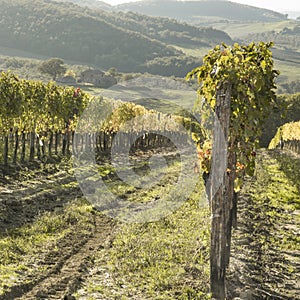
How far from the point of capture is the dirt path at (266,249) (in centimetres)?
1093

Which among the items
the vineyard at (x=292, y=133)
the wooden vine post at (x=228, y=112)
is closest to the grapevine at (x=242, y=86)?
the wooden vine post at (x=228, y=112)

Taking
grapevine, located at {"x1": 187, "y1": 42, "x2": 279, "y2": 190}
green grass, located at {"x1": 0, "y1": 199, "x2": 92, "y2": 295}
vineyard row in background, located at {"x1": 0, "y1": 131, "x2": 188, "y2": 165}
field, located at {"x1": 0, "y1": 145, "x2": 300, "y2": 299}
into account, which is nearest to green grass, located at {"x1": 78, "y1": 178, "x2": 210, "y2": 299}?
field, located at {"x1": 0, "y1": 145, "x2": 300, "y2": 299}

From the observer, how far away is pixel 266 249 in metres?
13.7

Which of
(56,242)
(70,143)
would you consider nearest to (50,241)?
(56,242)

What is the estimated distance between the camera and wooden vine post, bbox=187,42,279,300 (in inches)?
395

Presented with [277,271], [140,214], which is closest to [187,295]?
[277,271]

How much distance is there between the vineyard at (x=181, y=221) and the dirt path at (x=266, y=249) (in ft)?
0.14

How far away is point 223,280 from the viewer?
10.1m

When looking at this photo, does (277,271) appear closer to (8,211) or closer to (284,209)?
(284,209)

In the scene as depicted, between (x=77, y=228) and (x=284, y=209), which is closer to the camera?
(x=77, y=228)

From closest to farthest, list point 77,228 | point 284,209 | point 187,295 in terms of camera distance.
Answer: point 187,295 → point 77,228 → point 284,209

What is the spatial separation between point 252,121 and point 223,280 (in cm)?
373

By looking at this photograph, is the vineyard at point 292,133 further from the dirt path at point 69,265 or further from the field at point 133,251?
the dirt path at point 69,265

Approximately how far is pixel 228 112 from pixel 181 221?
760cm
